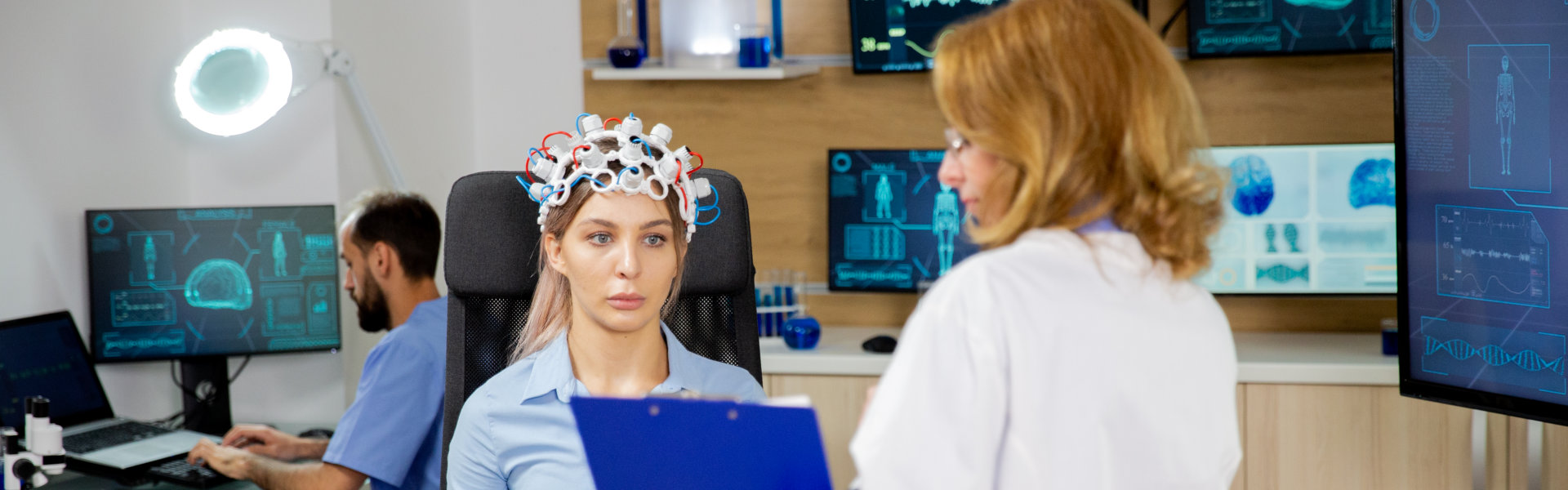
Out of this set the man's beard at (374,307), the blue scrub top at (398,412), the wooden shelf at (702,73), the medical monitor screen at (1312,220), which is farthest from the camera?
the wooden shelf at (702,73)

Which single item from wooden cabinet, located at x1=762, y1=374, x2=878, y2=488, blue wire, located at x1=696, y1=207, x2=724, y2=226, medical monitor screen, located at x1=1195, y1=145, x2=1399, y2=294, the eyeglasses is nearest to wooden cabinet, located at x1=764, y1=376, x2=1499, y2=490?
wooden cabinet, located at x1=762, y1=374, x2=878, y2=488

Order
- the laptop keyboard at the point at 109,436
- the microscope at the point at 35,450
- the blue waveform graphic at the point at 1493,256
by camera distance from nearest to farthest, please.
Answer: the microscope at the point at 35,450 → the blue waveform graphic at the point at 1493,256 → the laptop keyboard at the point at 109,436

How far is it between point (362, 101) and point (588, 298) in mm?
1307

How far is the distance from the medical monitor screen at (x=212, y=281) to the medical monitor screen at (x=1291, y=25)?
205 cm

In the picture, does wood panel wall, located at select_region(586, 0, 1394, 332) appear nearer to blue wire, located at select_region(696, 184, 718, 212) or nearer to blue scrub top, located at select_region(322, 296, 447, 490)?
blue scrub top, located at select_region(322, 296, 447, 490)

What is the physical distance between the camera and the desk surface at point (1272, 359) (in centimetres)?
261

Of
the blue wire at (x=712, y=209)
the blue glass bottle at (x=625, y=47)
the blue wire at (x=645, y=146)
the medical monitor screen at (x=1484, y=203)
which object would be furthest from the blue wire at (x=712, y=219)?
the blue glass bottle at (x=625, y=47)

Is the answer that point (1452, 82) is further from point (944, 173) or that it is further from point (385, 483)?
point (385, 483)

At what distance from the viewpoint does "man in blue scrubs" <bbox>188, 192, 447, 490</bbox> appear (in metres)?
2.08

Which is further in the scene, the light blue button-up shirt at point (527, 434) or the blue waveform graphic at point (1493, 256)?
the blue waveform graphic at point (1493, 256)

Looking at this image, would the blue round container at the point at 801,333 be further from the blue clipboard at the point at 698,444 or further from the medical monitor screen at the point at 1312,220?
the blue clipboard at the point at 698,444

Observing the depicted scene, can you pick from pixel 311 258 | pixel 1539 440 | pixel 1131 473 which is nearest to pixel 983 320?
pixel 1131 473

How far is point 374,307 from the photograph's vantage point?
249 centimetres

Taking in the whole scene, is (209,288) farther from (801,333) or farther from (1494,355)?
(1494,355)
